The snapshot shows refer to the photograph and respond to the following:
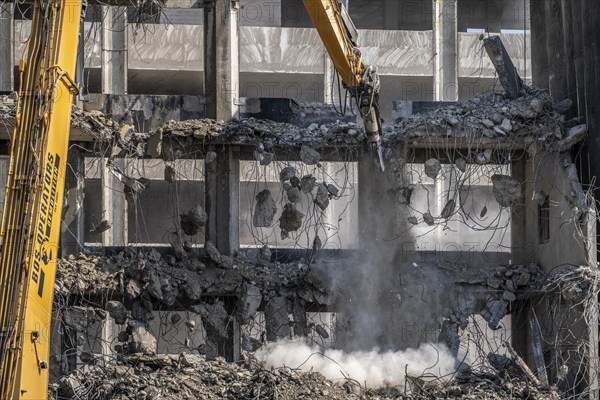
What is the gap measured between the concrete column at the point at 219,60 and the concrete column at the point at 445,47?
12806 millimetres

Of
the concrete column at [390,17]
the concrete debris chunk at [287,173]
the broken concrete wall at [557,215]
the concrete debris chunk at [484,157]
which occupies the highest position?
the concrete column at [390,17]

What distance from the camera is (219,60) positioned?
18.8 meters

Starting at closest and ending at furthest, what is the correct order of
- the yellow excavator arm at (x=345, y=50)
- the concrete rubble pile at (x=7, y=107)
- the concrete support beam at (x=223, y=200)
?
the yellow excavator arm at (x=345, y=50) < the concrete rubble pile at (x=7, y=107) < the concrete support beam at (x=223, y=200)

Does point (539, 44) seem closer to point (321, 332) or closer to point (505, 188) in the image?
point (505, 188)

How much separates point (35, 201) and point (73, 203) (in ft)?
31.8

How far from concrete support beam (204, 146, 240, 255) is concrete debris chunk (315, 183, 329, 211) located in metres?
2.03

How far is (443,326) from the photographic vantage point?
16.9 metres

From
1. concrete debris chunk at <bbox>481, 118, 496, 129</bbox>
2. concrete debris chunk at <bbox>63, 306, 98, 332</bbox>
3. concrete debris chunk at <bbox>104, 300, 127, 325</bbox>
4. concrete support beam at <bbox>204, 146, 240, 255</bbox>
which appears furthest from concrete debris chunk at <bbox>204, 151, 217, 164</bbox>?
concrete debris chunk at <bbox>481, 118, 496, 129</bbox>

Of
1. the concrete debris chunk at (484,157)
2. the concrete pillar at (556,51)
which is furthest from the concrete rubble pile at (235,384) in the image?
the concrete pillar at (556,51)

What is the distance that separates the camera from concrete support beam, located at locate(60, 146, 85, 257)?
57.4ft

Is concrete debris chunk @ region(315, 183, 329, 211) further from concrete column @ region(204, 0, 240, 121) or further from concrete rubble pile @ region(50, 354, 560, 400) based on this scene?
concrete rubble pile @ region(50, 354, 560, 400)

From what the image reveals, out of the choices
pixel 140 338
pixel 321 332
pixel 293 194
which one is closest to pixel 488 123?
pixel 293 194

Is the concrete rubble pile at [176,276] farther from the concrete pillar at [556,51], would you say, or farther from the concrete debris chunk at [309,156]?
the concrete pillar at [556,51]

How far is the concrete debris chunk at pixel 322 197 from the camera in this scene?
16.5 m
